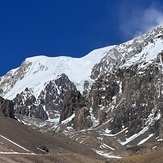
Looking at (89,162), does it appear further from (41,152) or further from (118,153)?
(118,153)

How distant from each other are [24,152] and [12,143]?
4.16 metres

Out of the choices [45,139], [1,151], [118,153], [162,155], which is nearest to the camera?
[162,155]

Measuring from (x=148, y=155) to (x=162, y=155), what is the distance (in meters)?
2.65

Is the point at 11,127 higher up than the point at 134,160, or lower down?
higher up

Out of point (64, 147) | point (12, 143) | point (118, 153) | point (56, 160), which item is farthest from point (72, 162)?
point (118, 153)

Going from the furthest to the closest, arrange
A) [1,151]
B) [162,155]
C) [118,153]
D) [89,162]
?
1. [118,153]
2. [89,162]
3. [1,151]
4. [162,155]

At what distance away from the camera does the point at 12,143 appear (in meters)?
82.8

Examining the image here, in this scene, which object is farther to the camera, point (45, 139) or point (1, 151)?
point (45, 139)

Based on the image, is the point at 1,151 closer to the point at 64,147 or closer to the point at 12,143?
the point at 12,143

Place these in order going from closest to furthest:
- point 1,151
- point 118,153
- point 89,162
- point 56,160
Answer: point 1,151 → point 56,160 → point 89,162 → point 118,153

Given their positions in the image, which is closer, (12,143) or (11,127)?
(12,143)

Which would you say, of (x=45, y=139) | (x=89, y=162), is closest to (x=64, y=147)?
(x=45, y=139)

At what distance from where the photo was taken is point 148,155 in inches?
2596

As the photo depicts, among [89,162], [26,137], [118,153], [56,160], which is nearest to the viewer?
[56,160]
